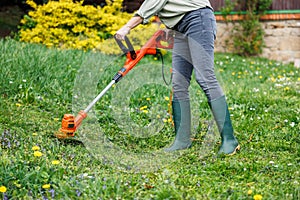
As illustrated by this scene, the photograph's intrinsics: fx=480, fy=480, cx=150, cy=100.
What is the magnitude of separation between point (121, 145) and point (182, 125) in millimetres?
502

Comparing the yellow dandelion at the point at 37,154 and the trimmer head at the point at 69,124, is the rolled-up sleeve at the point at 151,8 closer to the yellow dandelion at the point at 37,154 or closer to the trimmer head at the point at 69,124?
the trimmer head at the point at 69,124

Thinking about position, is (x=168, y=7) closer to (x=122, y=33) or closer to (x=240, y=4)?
(x=122, y=33)

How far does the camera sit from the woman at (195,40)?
3213 millimetres

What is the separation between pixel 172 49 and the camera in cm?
350

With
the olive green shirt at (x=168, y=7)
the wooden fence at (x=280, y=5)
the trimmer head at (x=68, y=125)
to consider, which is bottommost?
the wooden fence at (x=280, y=5)

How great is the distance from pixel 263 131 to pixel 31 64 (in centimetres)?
255

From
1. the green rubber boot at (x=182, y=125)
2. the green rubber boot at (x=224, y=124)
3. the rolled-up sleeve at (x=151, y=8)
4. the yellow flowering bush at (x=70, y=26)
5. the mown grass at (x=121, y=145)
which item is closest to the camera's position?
the mown grass at (x=121, y=145)

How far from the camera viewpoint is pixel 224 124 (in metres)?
3.35

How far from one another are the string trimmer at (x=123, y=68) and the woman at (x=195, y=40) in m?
0.13

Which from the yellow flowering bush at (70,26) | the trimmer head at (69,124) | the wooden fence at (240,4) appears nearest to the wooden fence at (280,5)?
the wooden fence at (240,4)

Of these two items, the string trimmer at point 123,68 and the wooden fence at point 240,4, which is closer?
the string trimmer at point 123,68

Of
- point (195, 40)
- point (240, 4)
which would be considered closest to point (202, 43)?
point (195, 40)

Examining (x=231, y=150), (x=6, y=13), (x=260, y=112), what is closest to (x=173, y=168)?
(x=231, y=150)

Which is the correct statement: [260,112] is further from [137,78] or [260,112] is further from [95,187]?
[95,187]
